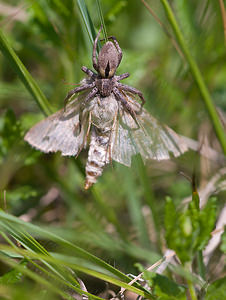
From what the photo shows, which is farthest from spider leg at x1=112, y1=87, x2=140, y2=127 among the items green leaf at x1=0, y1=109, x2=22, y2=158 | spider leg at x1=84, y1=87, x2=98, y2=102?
green leaf at x1=0, y1=109, x2=22, y2=158

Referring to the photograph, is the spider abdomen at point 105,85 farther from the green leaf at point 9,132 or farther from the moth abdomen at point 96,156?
the green leaf at point 9,132

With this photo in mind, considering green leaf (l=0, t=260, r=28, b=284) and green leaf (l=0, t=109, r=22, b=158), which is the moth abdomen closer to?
green leaf (l=0, t=109, r=22, b=158)

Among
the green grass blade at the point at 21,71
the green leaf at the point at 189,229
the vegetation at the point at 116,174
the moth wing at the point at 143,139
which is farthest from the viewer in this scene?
the moth wing at the point at 143,139

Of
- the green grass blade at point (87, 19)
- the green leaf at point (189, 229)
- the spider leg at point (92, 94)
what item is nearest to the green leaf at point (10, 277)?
the green leaf at point (189, 229)

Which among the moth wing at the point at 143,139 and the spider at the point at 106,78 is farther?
the moth wing at the point at 143,139

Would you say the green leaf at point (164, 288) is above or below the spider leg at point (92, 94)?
below

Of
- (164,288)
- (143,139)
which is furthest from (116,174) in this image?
(164,288)

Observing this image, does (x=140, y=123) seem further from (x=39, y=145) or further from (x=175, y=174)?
(x=175, y=174)
